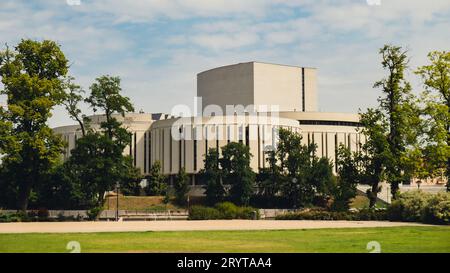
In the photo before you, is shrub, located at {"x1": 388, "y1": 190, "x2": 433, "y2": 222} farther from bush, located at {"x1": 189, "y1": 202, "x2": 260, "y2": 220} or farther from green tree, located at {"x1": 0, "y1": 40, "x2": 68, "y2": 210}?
green tree, located at {"x1": 0, "y1": 40, "x2": 68, "y2": 210}

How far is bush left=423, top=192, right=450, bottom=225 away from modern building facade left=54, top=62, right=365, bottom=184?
51706 mm

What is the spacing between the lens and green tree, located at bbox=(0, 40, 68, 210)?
58125mm

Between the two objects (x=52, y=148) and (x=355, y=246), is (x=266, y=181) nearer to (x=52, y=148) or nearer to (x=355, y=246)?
(x=52, y=148)

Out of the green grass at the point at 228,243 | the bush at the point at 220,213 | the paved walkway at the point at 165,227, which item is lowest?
the bush at the point at 220,213

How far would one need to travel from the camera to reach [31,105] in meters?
58.8

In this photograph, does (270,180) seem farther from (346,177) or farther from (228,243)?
(228,243)

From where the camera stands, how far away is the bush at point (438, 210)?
42031mm

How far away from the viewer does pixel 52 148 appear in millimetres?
59875

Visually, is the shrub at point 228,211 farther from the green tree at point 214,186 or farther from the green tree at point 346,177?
Answer: the green tree at point 214,186

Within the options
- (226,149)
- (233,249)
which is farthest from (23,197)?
(233,249)

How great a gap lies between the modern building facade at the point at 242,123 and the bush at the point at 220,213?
113 ft

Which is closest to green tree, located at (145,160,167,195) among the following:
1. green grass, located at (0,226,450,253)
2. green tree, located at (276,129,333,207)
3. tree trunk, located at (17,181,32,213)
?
green tree, located at (276,129,333,207)

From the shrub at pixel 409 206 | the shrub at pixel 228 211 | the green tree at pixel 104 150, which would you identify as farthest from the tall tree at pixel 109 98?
the shrub at pixel 409 206

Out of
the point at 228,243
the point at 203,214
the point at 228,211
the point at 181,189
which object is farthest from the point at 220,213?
the point at 181,189
